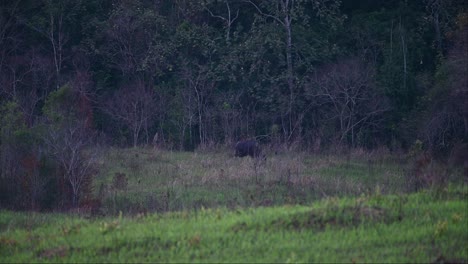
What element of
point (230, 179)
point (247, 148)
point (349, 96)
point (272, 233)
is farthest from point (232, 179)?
point (349, 96)

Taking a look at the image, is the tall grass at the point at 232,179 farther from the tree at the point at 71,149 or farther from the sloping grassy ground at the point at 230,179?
the tree at the point at 71,149

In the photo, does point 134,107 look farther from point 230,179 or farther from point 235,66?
point 230,179

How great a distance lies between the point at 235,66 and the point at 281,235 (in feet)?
63.6

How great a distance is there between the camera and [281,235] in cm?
868

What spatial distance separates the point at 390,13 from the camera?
2773 cm

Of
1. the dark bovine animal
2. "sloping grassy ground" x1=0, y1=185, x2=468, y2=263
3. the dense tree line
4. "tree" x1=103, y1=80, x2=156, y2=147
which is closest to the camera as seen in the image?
"sloping grassy ground" x1=0, y1=185, x2=468, y2=263

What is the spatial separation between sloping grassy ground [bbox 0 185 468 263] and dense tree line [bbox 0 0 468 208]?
541 inches

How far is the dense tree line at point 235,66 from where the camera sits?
85.1 feet

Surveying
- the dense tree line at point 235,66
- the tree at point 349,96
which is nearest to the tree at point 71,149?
the dense tree line at point 235,66

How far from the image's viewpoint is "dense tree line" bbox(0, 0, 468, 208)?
85.1ft

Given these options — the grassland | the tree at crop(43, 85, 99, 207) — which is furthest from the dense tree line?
the grassland

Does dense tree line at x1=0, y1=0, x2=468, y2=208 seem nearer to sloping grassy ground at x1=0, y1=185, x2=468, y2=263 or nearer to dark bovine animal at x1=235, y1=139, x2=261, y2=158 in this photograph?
dark bovine animal at x1=235, y1=139, x2=261, y2=158

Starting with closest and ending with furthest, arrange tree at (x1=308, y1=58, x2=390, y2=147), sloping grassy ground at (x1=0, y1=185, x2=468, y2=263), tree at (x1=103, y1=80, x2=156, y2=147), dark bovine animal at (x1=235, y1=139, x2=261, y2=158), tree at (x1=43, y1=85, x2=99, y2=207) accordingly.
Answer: sloping grassy ground at (x1=0, y1=185, x2=468, y2=263)
tree at (x1=43, y1=85, x2=99, y2=207)
dark bovine animal at (x1=235, y1=139, x2=261, y2=158)
tree at (x1=308, y1=58, x2=390, y2=147)
tree at (x1=103, y1=80, x2=156, y2=147)

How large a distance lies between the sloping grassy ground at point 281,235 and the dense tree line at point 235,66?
13.7 m
